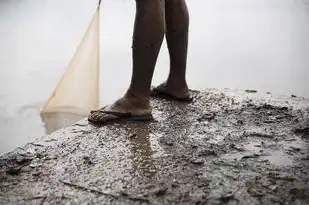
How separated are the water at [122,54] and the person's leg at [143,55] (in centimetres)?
69

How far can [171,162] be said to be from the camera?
1.25 metres

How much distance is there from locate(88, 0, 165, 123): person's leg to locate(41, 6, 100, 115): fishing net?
67 cm

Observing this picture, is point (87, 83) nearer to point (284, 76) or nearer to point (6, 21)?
point (284, 76)

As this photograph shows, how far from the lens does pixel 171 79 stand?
198 centimetres

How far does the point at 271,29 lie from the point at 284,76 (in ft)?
6.44

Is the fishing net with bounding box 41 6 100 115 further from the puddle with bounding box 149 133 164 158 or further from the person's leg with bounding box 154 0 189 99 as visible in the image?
the puddle with bounding box 149 133 164 158

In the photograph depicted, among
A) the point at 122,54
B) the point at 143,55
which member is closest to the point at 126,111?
the point at 143,55

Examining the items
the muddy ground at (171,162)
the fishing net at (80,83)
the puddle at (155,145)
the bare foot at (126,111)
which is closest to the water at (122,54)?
the fishing net at (80,83)

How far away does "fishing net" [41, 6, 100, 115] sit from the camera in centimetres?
226

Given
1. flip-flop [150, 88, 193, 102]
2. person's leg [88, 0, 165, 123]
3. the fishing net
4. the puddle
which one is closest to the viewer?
the puddle

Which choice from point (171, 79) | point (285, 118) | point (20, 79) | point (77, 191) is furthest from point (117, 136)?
point (20, 79)

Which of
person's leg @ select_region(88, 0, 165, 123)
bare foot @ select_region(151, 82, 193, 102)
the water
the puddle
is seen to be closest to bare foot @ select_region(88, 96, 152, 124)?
person's leg @ select_region(88, 0, 165, 123)

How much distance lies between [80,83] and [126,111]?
728mm

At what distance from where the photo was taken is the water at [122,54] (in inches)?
103
